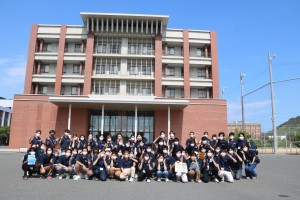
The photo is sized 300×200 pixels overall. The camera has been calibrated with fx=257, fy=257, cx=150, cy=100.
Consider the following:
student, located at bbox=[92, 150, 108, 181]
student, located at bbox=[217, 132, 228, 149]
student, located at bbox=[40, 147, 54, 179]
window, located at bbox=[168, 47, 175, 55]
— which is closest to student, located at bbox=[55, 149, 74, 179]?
student, located at bbox=[40, 147, 54, 179]

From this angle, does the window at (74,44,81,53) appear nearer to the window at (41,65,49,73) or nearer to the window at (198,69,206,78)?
the window at (41,65,49,73)

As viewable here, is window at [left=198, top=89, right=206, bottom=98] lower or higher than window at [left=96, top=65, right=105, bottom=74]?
lower

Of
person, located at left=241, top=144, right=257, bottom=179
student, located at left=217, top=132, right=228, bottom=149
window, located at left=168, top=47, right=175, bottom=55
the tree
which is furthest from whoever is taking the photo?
the tree

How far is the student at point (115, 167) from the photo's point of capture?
10.5 meters

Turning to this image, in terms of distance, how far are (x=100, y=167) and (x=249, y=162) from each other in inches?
249

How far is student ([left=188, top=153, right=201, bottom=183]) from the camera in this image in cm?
1029

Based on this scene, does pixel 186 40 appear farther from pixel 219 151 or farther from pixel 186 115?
pixel 219 151

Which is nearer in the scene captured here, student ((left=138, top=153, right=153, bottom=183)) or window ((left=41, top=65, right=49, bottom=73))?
student ((left=138, top=153, right=153, bottom=183))

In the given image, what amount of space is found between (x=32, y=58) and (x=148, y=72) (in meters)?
15.8

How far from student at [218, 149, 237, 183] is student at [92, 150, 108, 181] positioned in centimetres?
463

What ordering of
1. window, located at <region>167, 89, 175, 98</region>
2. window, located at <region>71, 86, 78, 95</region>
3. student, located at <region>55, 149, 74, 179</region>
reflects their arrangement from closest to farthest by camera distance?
student, located at <region>55, 149, 74, 179</region> < window, located at <region>71, 86, 78, 95</region> < window, located at <region>167, 89, 175, 98</region>

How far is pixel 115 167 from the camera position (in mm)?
10680

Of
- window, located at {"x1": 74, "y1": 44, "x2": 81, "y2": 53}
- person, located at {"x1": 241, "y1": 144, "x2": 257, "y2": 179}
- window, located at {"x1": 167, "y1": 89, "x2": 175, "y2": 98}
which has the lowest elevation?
person, located at {"x1": 241, "y1": 144, "x2": 257, "y2": 179}

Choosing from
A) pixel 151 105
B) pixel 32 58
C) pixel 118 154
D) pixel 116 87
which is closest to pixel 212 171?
pixel 118 154
